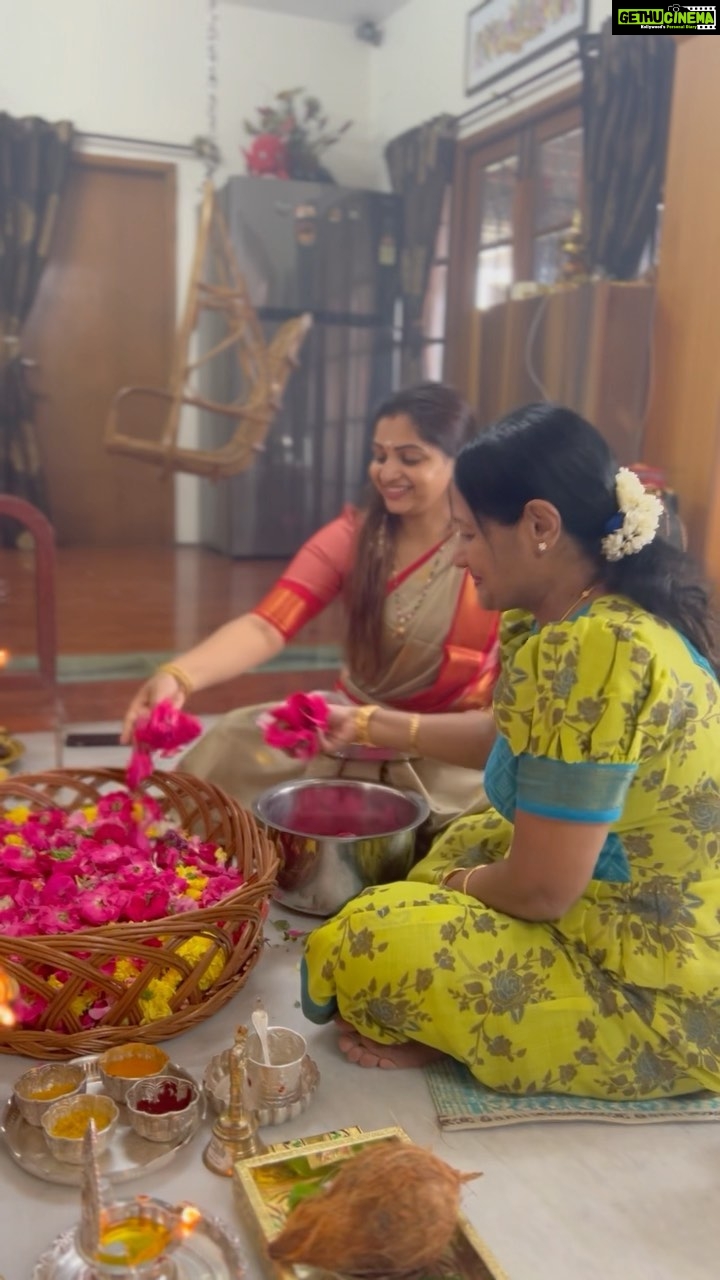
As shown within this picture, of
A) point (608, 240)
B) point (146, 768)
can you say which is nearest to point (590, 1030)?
point (146, 768)

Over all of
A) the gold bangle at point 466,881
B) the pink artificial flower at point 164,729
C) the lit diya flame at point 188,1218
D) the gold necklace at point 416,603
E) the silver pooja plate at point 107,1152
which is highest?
the gold necklace at point 416,603

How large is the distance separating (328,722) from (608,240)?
254cm

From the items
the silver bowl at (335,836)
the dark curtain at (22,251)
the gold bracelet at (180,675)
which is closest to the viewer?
the silver bowl at (335,836)

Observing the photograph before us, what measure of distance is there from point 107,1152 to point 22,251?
167 inches

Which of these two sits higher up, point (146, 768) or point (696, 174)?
point (696, 174)

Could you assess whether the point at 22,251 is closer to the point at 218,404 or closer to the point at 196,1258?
the point at 218,404

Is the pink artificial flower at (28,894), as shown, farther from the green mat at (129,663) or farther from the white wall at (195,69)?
the white wall at (195,69)

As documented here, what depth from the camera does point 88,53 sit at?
13.6 ft

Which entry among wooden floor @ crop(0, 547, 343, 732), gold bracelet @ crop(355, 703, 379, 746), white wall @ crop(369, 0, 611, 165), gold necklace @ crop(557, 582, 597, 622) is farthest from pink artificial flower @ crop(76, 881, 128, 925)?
white wall @ crop(369, 0, 611, 165)

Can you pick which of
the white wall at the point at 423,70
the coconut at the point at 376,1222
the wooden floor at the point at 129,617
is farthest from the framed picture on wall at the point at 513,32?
the coconut at the point at 376,1222

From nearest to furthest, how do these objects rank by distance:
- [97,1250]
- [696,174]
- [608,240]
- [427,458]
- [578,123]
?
[97,1250]
[427,458]
[696,174]
[608,240]
[578,123]

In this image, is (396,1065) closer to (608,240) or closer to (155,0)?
(608,240)

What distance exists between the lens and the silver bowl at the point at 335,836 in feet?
5.45

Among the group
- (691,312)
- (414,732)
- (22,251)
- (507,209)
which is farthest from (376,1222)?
(22,251)
